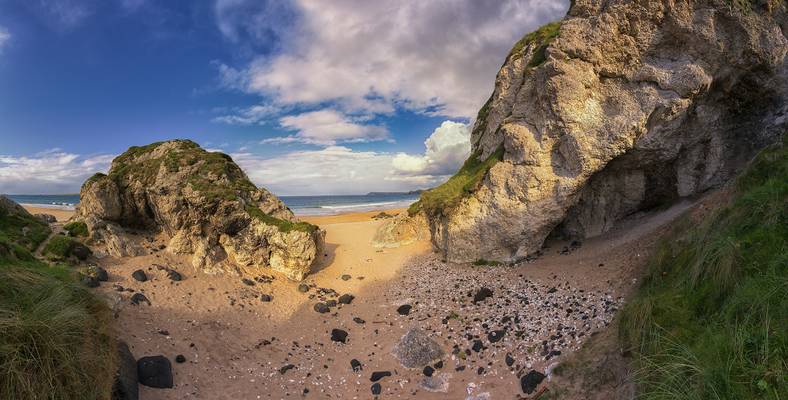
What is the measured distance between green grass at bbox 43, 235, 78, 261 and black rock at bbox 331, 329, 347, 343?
328 inches

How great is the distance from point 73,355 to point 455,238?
508 inches

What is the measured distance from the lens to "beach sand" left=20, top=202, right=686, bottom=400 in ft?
29.3

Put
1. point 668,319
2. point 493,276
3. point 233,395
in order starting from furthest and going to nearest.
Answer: point 493,276
point 233,395
point 668,319

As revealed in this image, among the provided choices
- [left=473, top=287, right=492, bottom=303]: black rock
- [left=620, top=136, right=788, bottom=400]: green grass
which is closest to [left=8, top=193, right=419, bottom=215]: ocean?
[left=473, top=287, right=492, bottom=303]: black rock

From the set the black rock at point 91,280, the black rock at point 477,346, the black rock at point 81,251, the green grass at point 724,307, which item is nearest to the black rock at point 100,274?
the black rock at point 91,280

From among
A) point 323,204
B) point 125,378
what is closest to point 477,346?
point 125,378

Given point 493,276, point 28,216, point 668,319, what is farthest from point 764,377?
point 28,216

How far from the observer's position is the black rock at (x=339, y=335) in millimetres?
11672

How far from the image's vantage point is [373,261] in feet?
60.0

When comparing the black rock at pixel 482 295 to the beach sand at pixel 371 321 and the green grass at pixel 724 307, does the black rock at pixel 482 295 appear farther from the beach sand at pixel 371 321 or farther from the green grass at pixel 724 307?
the green grass at pixel 724 307

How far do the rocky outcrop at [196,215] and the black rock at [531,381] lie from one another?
999 centimetres

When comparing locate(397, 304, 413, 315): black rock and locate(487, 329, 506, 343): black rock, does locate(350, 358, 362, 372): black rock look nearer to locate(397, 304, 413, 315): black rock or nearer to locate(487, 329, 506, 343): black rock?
locate(397, 304, 413, 315): black rock

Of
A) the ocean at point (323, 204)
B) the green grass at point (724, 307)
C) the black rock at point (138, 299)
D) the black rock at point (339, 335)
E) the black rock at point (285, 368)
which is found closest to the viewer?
the green grass at point (724, 307)

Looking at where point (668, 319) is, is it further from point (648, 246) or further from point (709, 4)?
point (709, 4)
